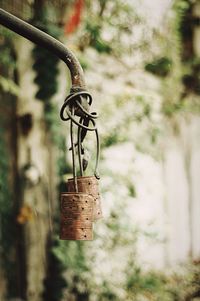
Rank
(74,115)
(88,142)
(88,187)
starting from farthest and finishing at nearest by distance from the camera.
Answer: (88,142)
(88,187)
(74,115)

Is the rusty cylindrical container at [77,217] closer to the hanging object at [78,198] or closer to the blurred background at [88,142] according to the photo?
the hanging object at [78,198]

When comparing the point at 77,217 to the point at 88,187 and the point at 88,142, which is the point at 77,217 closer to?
the point at 88,187

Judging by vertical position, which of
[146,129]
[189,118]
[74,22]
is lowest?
[146,129]

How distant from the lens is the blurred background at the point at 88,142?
3564mm

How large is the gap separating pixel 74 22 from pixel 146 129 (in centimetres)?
149

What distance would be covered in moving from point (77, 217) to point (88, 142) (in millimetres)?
2608

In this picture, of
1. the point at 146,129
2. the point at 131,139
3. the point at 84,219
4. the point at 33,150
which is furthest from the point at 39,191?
the point at 84,219

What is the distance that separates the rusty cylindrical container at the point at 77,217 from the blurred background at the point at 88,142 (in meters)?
2.22

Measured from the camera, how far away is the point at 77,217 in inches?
49.3

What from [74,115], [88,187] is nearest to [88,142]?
[88,187]

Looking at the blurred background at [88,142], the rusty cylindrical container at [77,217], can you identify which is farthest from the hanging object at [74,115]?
the blurred background at [88,142]

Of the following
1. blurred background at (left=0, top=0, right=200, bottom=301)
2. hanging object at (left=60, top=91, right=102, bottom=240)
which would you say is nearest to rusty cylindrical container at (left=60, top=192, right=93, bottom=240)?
hanging object at (left=60, top=91, right=102, bottom=240)

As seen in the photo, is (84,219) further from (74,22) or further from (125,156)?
(125,156)

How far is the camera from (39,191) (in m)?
3.62
